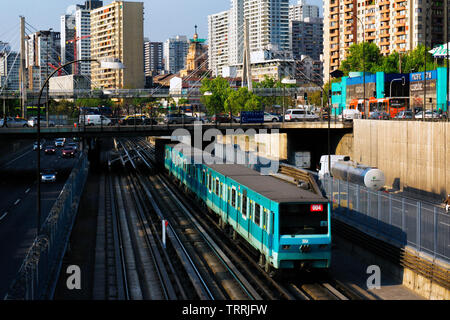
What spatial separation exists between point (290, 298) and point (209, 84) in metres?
102

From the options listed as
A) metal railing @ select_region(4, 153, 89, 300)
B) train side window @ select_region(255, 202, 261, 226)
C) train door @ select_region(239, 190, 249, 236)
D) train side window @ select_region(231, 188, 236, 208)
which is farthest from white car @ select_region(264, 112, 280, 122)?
train side window @ select_region(255, 202, 261, 226)

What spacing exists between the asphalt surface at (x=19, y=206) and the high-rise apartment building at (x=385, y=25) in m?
68.7

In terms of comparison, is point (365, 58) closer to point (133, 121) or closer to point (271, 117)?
point (271, 117)

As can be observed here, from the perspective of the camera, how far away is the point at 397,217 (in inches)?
861

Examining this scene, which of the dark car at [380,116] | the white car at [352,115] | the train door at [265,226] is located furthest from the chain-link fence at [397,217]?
the white car at [352,115]

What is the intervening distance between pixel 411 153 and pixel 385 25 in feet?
316

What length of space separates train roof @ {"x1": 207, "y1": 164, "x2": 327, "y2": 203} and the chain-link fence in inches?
127

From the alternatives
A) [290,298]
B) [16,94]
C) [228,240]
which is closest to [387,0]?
[16,94]

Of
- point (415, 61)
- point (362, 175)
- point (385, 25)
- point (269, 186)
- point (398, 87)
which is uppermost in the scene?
point (385, 25)

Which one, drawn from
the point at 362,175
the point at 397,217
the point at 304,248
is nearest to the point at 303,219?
the point at 304,248

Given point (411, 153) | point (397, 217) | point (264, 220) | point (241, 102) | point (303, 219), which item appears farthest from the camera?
point (241, 102)

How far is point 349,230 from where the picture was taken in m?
25.7

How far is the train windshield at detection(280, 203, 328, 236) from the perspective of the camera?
1934 cm

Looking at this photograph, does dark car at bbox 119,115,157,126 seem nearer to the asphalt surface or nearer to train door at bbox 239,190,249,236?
the asphalt surface
